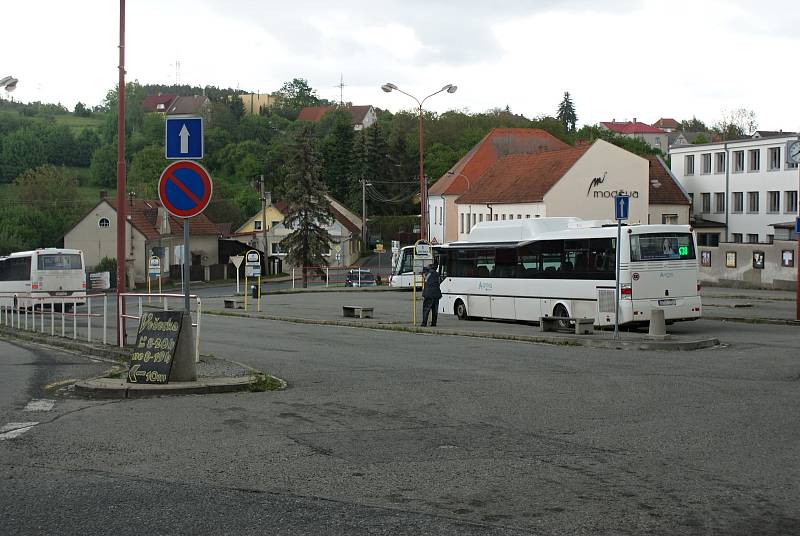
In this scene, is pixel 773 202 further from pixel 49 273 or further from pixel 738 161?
pixel 49 273

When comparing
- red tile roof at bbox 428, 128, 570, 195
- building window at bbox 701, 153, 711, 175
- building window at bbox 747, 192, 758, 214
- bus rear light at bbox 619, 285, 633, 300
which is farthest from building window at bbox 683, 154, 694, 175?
bus rear light at bbox 619, 285, 633, 300

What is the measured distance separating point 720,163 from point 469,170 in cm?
2445

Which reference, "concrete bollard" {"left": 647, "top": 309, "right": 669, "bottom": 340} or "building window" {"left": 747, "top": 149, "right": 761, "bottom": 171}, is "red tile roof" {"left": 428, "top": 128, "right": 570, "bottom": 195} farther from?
"concrete bollard" {"left": 647, "top": 309, "right": 669, "bottom": 340}

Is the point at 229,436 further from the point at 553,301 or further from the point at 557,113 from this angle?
the point at 557,113

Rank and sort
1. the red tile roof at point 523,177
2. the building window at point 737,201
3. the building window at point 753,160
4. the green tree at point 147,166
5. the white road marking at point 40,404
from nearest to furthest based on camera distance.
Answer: the white road marking at point 40,404
the red tile roof at point 523,177
the building window at point 753,160
the building window at point 737,201
the green tree at point 147,166

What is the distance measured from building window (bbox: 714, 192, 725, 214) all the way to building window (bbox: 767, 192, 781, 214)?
4.85 meters

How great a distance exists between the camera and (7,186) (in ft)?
428

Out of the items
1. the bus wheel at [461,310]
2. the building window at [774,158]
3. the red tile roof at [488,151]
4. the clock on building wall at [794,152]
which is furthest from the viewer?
the red tile roof at [488,151]

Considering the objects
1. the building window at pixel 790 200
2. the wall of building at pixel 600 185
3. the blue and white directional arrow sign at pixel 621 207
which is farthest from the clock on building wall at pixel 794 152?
the building window at pixel 790 200

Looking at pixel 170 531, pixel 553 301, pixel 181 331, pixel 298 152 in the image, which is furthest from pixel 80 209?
pixel 170 531

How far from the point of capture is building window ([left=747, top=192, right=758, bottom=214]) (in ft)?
235

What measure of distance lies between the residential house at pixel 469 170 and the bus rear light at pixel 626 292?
57755 millimetres

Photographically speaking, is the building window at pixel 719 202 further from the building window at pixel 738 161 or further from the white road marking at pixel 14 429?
the white road marking at pixel 14 429

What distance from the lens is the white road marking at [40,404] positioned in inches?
456
